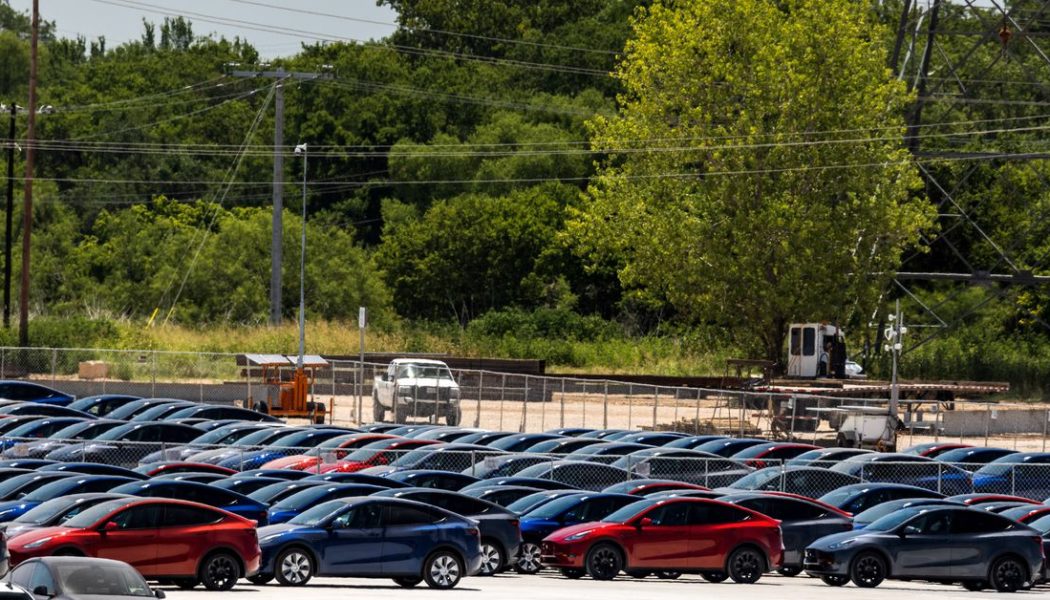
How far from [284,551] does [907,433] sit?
32995 millimetres

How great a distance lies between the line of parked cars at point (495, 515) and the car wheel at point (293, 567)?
0.07 ft

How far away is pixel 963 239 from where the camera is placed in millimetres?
83562

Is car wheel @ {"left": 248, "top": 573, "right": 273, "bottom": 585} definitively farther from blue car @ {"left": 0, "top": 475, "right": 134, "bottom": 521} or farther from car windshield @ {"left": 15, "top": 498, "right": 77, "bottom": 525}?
blue car @ {"left": 0, "top": 475, "right": 134, "bottom": 521}

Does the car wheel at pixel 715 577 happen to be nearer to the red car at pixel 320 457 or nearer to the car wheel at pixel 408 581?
the car wheel at pixel 408 581

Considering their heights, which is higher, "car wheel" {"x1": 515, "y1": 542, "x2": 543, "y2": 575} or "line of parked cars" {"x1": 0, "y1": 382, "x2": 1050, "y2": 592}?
"line of parked cars" {"x1": 0, "y1": 382, "x2": 1050, "y2": 592}

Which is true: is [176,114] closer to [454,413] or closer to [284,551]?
[454,413]

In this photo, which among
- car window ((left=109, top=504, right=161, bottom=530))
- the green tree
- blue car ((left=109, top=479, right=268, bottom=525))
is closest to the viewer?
car window ((left=109, top=504, right=161, bottom=530))

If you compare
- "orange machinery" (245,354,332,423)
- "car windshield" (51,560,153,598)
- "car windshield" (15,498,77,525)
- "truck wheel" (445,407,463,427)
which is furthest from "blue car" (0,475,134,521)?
"truck wheel" (445,407,463,427)

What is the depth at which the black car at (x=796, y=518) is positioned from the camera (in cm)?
2714

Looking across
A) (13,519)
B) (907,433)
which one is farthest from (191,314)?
(13,519)

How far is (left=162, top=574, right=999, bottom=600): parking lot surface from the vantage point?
21.9m

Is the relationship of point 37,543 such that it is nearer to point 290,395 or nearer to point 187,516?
point 187,516

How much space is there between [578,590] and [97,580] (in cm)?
840

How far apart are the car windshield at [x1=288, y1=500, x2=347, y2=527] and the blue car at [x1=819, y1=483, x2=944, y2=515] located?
9.18 meters
